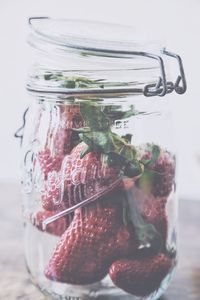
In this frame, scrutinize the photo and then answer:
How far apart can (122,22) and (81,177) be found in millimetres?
522

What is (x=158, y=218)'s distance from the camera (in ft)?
1.81

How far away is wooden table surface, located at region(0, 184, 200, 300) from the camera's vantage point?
2.00 ft

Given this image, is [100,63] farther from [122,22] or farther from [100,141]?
[122,22]

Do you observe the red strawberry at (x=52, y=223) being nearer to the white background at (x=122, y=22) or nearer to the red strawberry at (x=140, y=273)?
the red strawberry at (x=140, y=273)

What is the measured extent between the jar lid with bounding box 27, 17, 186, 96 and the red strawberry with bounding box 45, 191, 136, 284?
9 centimetres

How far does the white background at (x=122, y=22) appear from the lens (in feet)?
3.24

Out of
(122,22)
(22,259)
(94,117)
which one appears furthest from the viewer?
(122,22)

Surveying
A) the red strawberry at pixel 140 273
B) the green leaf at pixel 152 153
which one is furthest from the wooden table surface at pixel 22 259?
the green leaf at pixel 152 153

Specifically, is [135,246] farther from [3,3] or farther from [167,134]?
[3,3]

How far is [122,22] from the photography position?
39.4 inches

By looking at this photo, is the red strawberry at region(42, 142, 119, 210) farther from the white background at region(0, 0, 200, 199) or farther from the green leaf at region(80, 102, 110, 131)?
the white background at region(0, 0, 200, 199)

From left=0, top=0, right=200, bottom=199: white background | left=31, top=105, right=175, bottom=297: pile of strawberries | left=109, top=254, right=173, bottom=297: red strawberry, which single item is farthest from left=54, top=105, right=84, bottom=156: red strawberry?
left=0, top=0, right=200, bottom=199: white background

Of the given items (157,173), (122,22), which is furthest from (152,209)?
(122,22)

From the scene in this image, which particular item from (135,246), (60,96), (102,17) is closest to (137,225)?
(135,246)
